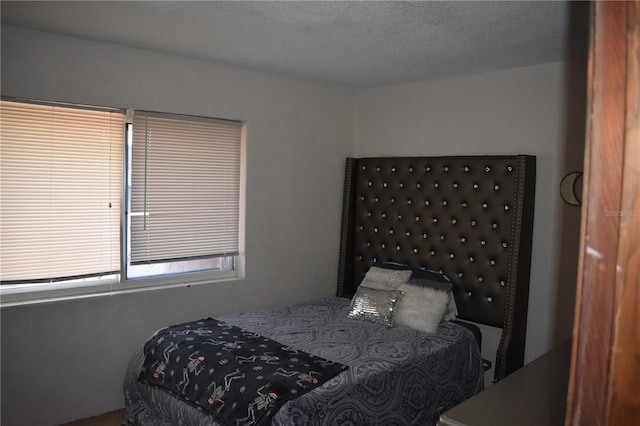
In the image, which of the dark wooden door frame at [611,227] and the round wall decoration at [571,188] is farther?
the round wall decoration at [571,188]

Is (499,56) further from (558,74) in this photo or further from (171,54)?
(171,54)

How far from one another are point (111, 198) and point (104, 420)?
1.41 meters

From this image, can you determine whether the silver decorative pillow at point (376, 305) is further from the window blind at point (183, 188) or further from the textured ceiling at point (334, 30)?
the textured ceiling at point (334, 30)

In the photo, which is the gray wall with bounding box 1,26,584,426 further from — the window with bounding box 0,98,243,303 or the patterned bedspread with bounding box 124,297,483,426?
the patterned bedspread with bounding box 124,297,483,426

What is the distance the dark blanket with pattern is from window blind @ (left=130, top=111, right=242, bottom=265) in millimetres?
671

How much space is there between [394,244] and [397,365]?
147cm

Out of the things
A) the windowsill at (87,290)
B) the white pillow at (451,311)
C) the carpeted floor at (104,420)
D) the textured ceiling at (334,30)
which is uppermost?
the textured ceiling at (334,30)

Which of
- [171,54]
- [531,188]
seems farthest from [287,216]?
[531,188]

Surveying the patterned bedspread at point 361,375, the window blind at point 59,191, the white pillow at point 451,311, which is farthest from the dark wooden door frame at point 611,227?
the window blind at point 59,191

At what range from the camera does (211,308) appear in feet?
12.0

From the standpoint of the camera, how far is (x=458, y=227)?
3.71m

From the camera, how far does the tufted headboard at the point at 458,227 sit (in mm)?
3400

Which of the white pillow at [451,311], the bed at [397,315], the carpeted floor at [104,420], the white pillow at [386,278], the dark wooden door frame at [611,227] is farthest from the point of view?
the white pillow at [386,278]

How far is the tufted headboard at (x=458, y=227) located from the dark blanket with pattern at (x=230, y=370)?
57.3 inches
